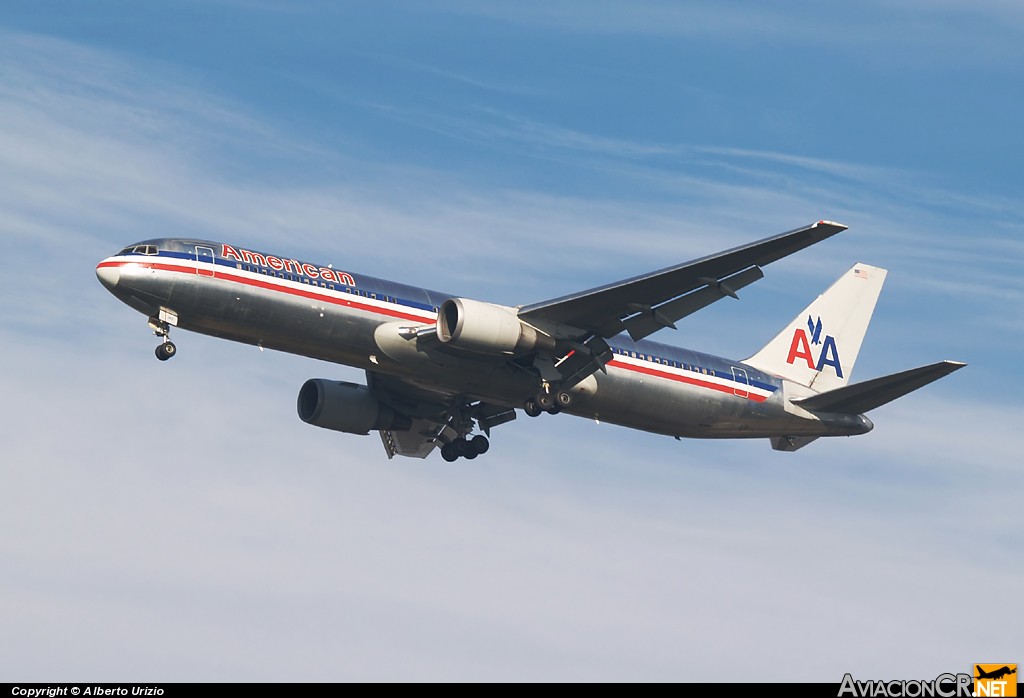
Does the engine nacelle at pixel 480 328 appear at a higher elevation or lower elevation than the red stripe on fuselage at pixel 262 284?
lower

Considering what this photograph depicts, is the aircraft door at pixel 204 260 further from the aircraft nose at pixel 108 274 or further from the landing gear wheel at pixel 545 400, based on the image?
the landing gear wheel at pixel 545 400

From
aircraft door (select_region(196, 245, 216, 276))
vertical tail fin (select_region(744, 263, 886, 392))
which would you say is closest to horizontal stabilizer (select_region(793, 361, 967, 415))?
vertical tail fin (select_region(744, 263, 886, 392))

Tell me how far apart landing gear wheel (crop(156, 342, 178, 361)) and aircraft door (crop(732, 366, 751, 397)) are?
21.1 metres

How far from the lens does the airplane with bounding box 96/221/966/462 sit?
49812 mm

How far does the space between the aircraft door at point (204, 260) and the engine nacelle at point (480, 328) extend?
25.6 ft

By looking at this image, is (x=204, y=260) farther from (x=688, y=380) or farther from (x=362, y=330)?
(x=688, y=380)

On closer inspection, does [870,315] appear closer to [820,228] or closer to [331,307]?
[820,228]

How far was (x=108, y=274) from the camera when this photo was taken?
49.8 meters

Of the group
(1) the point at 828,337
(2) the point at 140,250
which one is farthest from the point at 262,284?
(1) the point at 828,337

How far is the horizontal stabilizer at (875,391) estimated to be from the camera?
51531 mm

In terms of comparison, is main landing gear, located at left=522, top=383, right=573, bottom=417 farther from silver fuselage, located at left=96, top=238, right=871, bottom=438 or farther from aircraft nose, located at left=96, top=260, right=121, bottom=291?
aircraft nose, located at left=96, top=260, right=121, bottom=291

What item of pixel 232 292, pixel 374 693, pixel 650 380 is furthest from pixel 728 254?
pixel 374 693

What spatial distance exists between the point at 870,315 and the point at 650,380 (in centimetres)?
1377

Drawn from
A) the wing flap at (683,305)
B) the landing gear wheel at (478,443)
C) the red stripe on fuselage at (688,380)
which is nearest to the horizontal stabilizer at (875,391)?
the red stripe on fuselage at (688,380)
